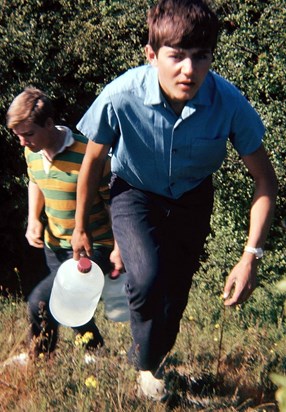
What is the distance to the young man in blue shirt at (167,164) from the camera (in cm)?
317

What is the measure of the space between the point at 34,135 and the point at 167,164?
1.00 meters

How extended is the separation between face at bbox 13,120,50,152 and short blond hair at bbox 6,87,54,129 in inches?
0.9

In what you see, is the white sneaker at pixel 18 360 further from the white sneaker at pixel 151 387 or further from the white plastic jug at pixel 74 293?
the white sneaker at pixel 151 387

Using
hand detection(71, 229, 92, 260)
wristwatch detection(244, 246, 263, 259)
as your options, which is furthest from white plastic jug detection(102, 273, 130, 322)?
wristwatch detection(244, 246, 263, 259)

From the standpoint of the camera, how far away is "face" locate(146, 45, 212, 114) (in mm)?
3109

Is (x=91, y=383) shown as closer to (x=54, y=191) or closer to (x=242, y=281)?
(x=242, y=281)

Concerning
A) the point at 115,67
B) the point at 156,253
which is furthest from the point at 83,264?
the point at 115,67

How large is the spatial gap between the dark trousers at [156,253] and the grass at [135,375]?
0.60 feet

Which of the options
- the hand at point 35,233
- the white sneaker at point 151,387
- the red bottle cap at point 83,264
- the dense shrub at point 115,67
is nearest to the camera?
the white sneaker at point 151,387

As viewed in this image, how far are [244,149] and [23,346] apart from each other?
1798 millimetres

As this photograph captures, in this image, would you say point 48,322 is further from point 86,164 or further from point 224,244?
point 224,244

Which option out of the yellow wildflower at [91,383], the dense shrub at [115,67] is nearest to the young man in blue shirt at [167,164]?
the yellow wildflower at [91,383]

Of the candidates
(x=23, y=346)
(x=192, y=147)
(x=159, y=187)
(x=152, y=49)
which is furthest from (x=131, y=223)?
(x=23, y=346)

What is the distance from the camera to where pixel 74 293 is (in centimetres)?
438
